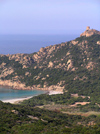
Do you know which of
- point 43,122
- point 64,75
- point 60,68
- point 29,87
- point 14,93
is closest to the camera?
point 43,122

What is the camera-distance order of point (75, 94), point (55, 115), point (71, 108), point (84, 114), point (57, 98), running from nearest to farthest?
point (55, 115)
point (84, 114)
point (71, 108)
point (57, 98)
point (75, 94)

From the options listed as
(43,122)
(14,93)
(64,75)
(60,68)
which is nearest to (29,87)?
(14,93)

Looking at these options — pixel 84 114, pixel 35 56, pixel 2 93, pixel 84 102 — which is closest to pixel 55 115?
pixel 84 114

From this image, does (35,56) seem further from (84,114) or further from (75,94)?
(84,114)

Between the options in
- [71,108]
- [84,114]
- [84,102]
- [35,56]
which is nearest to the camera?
[84,114]

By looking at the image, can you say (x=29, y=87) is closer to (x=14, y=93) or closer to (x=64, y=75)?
(x=14, y=93)

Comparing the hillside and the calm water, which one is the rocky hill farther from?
the calm water

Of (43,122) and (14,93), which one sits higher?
(14,93)
